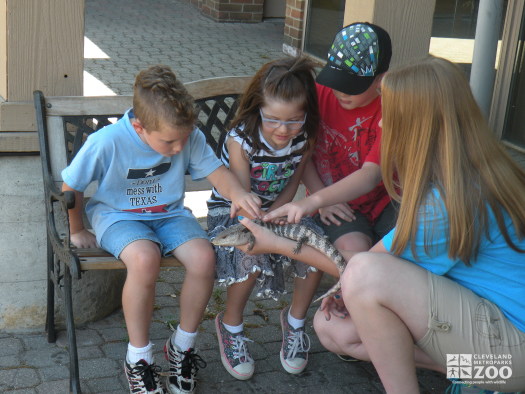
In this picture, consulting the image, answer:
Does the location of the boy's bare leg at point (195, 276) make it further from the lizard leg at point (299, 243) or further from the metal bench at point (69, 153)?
the lizard leg at point (299, 243)

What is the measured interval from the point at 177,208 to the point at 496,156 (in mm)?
1394

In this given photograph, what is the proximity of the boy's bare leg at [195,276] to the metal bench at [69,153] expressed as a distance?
0.07 m

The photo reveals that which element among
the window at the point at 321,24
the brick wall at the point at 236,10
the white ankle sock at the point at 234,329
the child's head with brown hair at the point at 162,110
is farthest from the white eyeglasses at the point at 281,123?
the brick wall at the point at 236,10

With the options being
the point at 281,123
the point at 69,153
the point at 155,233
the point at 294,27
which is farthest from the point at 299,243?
the point at 294,27

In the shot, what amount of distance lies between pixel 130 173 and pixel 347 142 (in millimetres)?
971

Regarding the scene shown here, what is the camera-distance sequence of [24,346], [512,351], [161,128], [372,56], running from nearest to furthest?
[512,351]
[161,128]
[372,56]
[24,346]

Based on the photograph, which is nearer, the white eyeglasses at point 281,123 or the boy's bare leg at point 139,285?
the boy's bare leg at point 139,285

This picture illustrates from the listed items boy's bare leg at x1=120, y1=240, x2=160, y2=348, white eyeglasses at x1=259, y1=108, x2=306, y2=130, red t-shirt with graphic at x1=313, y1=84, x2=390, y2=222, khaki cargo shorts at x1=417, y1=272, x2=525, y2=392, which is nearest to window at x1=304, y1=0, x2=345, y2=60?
red t-shirt with graphic at x1=313, y1=84, x2=390, y2=222

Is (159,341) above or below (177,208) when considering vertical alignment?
below

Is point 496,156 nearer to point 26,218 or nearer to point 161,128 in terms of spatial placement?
point 161,128

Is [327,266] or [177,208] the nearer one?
[327,266]

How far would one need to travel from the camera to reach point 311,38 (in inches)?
364

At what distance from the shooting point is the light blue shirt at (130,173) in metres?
3.13

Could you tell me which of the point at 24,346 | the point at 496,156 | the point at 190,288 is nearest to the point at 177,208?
the point at 190,288
